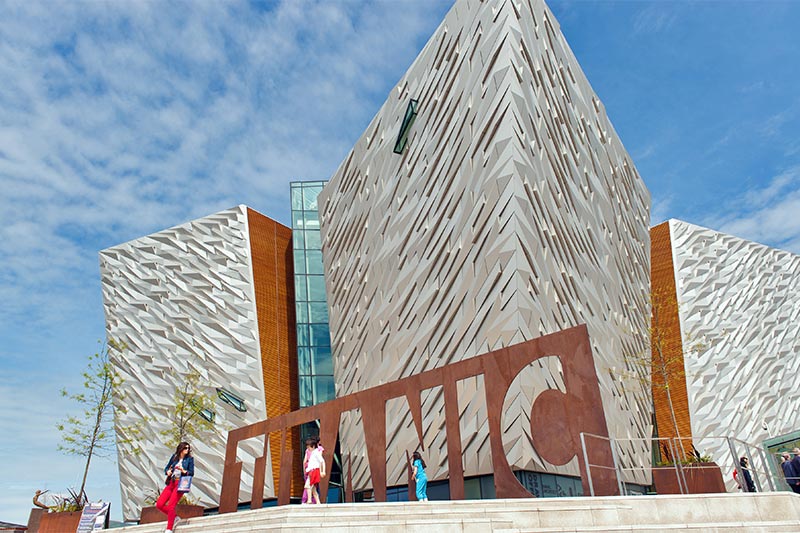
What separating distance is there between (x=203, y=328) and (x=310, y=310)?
492 cm

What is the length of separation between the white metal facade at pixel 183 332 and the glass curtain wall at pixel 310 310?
2.37 metres

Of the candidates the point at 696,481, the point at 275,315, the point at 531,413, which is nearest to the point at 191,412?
the point at 275,315

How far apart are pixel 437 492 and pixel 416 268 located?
655 cm

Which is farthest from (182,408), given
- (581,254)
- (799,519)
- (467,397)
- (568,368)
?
(799,519)

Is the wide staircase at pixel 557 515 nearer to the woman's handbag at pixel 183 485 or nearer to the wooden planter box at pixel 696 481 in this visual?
the woman's handbag at pixel 183 485

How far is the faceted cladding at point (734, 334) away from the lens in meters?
27.0

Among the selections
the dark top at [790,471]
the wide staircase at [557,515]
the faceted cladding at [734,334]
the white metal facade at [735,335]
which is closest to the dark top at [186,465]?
the wide staircase at [557,515]

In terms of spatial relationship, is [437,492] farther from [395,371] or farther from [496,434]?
[496,434]

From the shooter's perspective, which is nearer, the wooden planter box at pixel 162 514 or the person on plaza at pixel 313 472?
the person on plaza at pixel 313 472

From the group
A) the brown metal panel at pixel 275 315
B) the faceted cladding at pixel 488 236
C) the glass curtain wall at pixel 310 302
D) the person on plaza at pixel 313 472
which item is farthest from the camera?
the glass curtain wall at pixel 310 302

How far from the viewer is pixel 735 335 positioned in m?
29.0

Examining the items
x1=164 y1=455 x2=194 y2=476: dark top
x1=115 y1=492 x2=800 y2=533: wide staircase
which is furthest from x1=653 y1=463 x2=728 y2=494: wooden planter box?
x1=164 y1=455 x2=194 y2=476: dark top

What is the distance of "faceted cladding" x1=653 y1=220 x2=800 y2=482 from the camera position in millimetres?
27000

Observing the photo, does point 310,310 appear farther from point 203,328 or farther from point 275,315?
point 203,328
